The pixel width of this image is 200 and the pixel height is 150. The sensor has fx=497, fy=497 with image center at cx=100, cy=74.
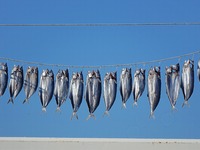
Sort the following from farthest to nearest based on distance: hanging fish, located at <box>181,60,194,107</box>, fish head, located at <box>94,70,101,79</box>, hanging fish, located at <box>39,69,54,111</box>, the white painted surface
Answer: the white painted surface, fish head, located at <box>94,70,101,79</box>, hanging fish, located at <box>39,69,54,111</box>, hanging fish, located at <box>181,60,194,107</box>

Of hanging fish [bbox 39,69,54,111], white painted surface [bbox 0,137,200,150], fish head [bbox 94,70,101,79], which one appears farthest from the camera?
white painted surface [bbox 0,137,200,150]

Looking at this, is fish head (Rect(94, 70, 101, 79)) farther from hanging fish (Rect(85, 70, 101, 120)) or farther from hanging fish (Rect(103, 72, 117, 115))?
hanging fish (Rect(103, 72, 117, 115))

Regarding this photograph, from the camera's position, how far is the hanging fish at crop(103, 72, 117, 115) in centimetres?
862

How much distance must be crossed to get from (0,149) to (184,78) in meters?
4.10

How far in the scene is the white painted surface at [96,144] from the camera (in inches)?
387

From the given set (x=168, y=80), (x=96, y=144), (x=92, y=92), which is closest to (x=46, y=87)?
(x=92, y=92)

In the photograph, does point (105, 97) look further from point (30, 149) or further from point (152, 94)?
point (30, 149)

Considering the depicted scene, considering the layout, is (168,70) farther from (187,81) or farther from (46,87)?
(46,87)

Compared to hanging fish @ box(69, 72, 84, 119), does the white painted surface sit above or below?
below

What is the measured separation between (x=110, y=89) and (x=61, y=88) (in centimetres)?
86

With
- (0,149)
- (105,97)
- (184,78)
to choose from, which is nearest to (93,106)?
(105,97)

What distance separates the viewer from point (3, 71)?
8867 millimetres

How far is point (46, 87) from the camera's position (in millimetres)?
8820

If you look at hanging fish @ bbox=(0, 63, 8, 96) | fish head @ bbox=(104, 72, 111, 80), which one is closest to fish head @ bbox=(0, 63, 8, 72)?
hanging fish @ bbox=(0, 63, 8, 96)
